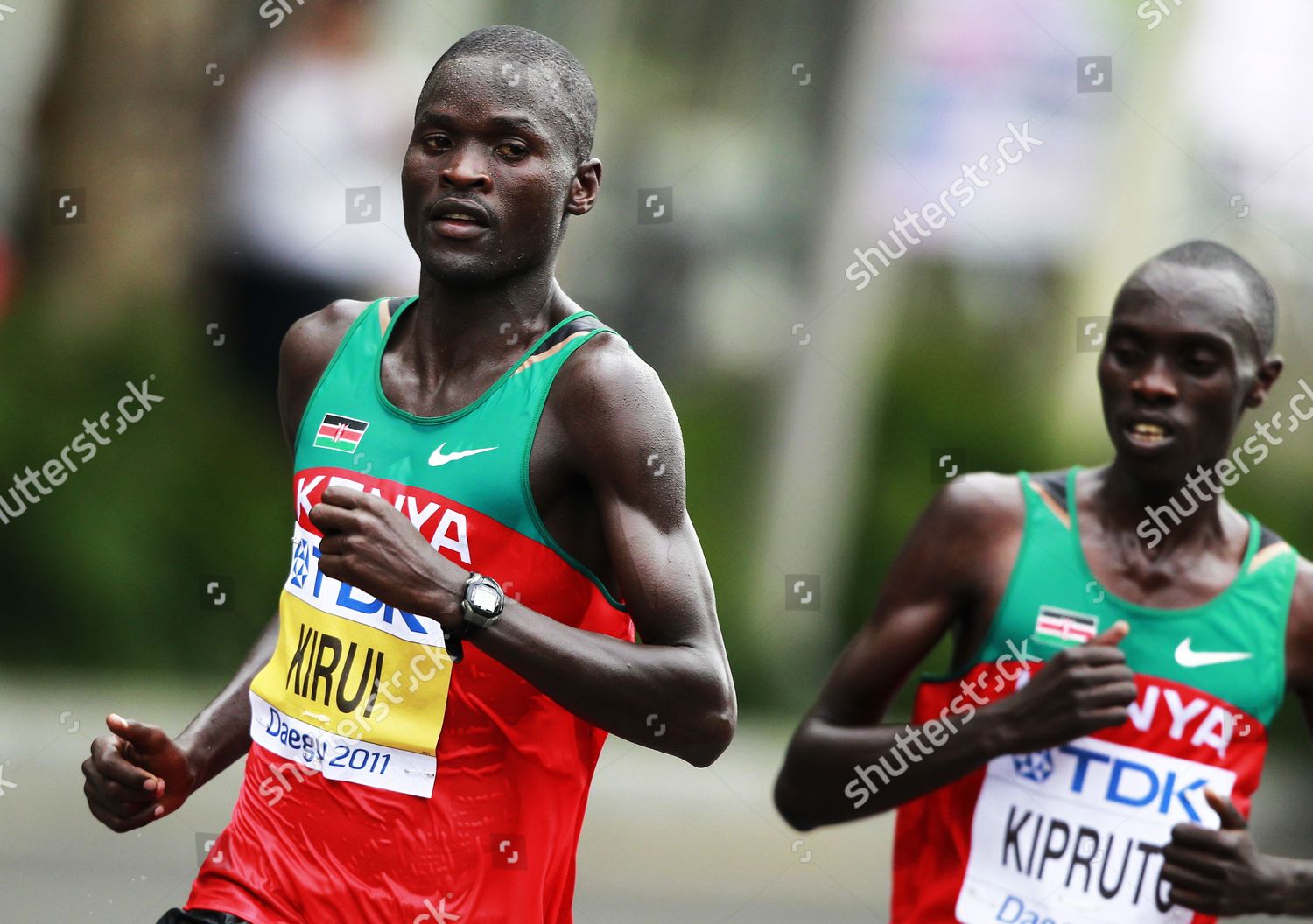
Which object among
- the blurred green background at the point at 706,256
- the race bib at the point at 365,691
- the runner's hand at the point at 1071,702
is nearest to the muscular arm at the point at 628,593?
the race bib at the point at 365,691

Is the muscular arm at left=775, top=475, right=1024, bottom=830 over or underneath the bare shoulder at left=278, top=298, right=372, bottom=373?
underneath

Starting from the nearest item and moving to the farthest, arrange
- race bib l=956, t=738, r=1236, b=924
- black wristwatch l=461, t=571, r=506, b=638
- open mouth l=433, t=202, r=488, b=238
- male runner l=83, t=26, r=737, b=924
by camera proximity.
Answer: black wristwatch l=461, t=571, r=506, b=638 < male runner l=83, t=26, r=737, b=924 < open mouth l=433, t=202, r=488, b=238 < race bib l=956, t=738, r=1236, b=924

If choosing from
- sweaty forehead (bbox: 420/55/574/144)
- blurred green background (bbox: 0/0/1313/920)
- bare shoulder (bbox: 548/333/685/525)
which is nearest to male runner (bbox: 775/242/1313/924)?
bare shoulder (bbox: 548/333/685/525)

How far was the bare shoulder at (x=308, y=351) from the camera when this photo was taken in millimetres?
3391

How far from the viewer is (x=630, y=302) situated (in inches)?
395

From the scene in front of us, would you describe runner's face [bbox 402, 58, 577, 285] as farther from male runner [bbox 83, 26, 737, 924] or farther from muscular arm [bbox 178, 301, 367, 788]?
muscular arm [bbox 178, 301, 367, 788]

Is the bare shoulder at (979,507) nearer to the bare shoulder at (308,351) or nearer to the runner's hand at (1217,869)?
the runner's hand at (1217,869)

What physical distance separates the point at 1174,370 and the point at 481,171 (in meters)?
1.60

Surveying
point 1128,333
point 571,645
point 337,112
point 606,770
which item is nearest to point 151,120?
point 337,112

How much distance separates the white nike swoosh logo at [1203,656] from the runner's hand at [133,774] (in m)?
1.95

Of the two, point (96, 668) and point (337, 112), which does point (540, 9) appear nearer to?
point (337, 112)

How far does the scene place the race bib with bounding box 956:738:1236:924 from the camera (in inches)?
146

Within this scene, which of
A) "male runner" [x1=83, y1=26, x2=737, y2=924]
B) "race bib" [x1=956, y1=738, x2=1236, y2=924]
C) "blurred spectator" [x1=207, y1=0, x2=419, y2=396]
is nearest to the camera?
"male runner" [x1=83, y1=26, x2=737, y2=924]

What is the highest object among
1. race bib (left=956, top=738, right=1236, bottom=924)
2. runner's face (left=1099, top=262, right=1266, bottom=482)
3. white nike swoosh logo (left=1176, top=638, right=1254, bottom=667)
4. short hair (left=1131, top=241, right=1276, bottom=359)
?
short hair (left=1131, top=241, right=1276, bottom=359)
